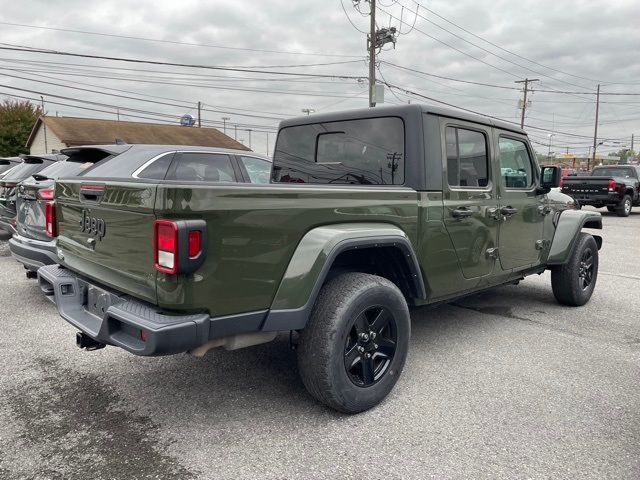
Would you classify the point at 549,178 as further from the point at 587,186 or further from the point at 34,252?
the point at 587,186

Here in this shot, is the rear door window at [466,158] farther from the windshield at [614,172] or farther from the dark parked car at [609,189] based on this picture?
the windshield at [614,172]

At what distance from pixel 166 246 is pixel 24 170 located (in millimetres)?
6572

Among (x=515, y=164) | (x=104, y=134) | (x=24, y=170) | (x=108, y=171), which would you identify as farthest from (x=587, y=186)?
(x=104, y=134)

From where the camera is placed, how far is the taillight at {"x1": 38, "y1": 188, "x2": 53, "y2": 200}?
204 inches

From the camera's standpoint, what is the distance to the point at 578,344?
4.29m

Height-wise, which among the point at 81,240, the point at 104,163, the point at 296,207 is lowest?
the point at 81,240

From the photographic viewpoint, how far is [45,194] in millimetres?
5211

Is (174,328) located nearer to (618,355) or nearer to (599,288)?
(618,355)

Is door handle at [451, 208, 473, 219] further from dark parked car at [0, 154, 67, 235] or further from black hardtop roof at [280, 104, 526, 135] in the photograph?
dark parked car at [0, 154, 67, 235]

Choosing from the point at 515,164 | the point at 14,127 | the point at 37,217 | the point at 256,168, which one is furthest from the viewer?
the point at 14,127

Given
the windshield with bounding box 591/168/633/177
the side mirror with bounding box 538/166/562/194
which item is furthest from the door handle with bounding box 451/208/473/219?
the windshield with bounding box 591/168/633/177

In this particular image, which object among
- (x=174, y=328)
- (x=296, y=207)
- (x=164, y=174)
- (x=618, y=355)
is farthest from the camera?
(x=164, y=174)

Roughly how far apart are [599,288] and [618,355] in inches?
107

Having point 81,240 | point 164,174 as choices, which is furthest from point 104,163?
point 81,240
